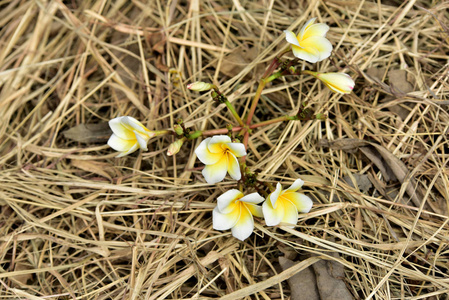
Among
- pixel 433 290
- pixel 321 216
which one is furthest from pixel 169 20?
pixel 433 290

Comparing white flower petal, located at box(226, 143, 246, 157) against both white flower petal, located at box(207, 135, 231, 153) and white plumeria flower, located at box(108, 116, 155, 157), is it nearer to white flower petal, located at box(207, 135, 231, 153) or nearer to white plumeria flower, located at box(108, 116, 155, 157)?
white flower petal, located at box(207, 135, 231, 153)

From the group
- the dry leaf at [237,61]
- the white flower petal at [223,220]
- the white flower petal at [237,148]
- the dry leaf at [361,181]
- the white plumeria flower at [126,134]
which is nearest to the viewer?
the white flower petal at [237,148]

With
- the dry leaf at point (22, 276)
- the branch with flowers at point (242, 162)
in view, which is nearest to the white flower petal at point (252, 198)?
the branch with flowers at point (242, 162)

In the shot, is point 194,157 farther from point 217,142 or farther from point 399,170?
point 399,170

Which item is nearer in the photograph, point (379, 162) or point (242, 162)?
point (242, 162)

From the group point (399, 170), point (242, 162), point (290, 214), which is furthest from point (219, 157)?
point (399, 170)

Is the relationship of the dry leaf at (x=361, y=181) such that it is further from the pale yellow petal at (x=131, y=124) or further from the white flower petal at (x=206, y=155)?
the pale yellow petal at (x=131, y=124)

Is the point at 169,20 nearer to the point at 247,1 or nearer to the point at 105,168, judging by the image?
the point at 247,1
